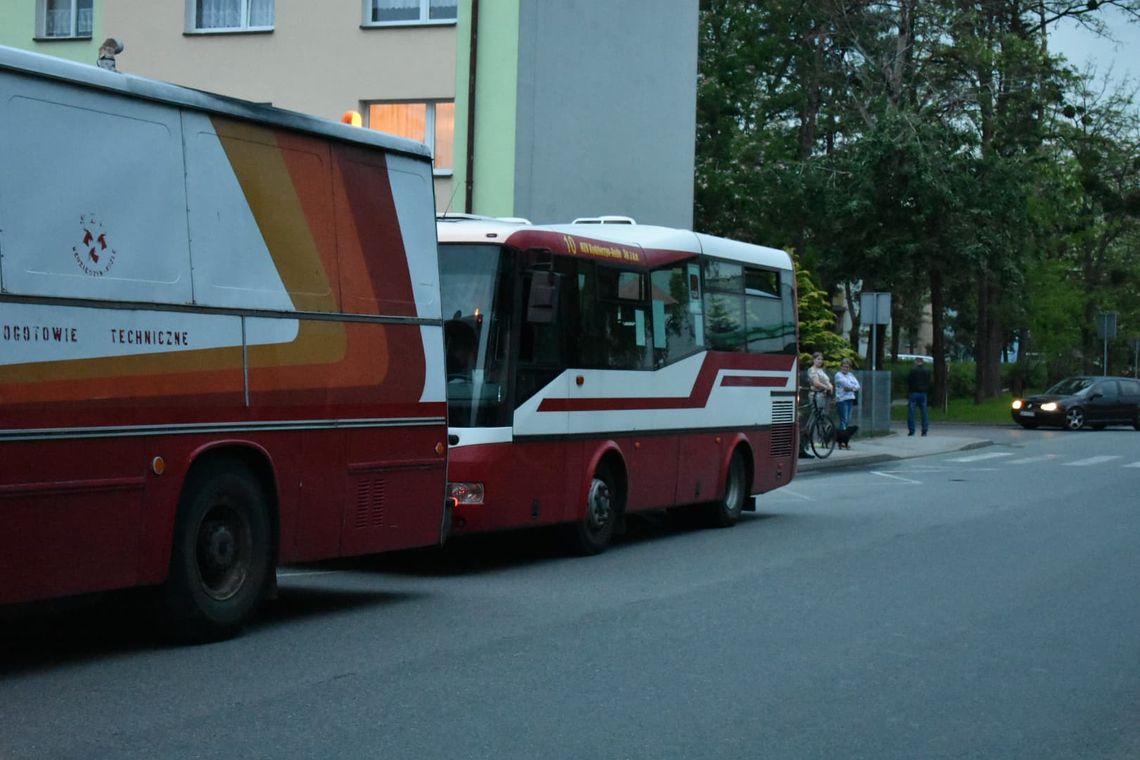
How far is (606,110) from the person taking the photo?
29906mm

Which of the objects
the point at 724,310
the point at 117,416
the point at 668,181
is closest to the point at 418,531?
the point at 117,416

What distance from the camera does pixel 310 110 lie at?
Answer: 27.6 meters

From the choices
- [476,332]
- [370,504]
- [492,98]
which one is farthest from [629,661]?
[492,98]

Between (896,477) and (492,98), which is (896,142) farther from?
(896,477)

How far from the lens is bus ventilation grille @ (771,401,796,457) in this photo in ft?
58.3

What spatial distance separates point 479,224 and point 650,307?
2510mm

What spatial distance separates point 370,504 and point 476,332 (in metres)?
2.70

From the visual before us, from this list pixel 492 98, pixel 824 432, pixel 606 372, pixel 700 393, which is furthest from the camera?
pixel 824 432

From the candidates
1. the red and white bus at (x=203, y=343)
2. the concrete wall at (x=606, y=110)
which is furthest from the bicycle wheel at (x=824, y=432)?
the red and white bus at (x=203, y=343)

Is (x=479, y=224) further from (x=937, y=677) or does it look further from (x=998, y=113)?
(x=998, y=113)

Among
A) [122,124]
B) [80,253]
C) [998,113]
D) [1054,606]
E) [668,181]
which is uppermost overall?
[998,113]

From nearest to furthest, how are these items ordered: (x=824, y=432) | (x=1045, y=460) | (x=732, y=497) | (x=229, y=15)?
(x=732, y=497), (x=229, y=15), (x=824, y=432), (x=1045, y=460)

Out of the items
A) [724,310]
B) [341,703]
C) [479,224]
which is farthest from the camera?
[724,310]

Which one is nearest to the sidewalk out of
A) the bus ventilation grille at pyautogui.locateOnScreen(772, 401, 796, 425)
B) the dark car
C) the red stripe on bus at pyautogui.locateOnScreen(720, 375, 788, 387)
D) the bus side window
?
the dark car
